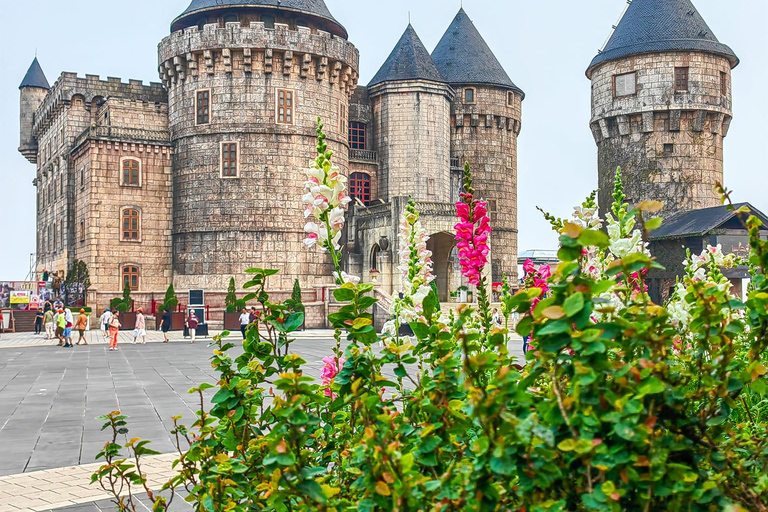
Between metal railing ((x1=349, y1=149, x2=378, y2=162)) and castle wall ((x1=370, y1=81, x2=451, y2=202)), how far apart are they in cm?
42

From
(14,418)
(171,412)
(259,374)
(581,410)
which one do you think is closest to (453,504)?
(581,410)

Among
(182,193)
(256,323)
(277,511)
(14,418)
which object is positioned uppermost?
(182,193)

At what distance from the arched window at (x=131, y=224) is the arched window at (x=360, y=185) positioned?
37.0ft

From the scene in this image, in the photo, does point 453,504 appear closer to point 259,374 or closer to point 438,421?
point 438,421

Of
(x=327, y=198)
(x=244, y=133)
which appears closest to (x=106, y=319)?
(x=244, y=133)

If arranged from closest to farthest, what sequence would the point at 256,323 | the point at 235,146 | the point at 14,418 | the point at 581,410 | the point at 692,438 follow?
the point at 581,410
the point at 692,438
the point at 256,323
the point at 14,418
the point at 235,146

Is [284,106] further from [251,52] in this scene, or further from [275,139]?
[251,52]

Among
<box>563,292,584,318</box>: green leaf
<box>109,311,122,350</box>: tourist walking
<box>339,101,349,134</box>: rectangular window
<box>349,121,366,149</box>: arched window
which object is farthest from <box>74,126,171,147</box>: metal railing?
<box>563,292,584,318</box>: green leaf

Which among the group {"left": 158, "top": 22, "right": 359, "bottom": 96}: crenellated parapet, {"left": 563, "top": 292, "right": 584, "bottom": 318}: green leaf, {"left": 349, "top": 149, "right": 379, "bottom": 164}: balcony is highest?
{"left": 158, "top": 22, "right": 359, "bottom": 96}: crenellated parapet

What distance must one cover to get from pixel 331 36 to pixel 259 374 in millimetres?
36929

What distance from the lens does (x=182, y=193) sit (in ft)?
126

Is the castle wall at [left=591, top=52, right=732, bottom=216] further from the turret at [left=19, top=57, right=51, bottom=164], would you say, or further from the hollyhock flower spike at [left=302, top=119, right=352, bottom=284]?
the turret at [left=19, top=57, right=51, bottom=164]

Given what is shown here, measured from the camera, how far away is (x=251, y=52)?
36.9 m

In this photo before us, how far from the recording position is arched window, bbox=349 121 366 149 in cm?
4281
